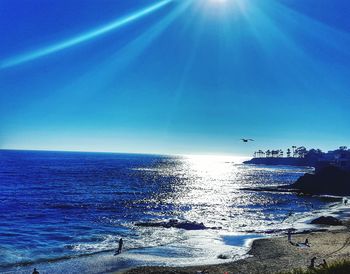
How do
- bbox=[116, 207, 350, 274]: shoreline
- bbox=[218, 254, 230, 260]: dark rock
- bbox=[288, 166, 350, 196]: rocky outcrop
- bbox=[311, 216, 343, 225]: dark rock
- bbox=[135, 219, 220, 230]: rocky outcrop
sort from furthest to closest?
bbox=[288, 166, 350, 196]: rocky outcrop < bbox=[311, 216, 343, 225]: dark rock < bbox=[135, 219, 220, 230]: rocky outcrop < bbox=[218, 254, 230, 260]: dark rock < bbox=[116, 207, 350, 274]: shoreline

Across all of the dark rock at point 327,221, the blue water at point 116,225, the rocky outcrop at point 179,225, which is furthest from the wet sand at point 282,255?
the rocky outcrop at point 179,225

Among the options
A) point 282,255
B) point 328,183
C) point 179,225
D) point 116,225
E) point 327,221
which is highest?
point 328,183

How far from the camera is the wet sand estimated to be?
98.3 ft

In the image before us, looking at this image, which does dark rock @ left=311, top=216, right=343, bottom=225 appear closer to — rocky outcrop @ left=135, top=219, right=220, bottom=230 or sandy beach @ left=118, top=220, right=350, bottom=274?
sandy beach @ left=118, top=220, right=350, bottom=274

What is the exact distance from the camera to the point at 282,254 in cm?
3603

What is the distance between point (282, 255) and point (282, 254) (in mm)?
357

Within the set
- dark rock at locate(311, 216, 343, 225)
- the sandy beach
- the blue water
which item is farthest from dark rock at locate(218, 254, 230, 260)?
dark rock at locate(311, 216, 343, 225)

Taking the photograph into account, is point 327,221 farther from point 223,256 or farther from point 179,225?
point 223,256

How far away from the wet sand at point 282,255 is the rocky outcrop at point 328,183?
2455 inches

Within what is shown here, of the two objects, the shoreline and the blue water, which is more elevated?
the shoreline

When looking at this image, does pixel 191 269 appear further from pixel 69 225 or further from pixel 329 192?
pixel 329 192

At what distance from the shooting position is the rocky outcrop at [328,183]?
106m

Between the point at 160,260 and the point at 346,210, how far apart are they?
51049 millimetres

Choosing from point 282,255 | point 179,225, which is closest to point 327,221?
point 179,225
